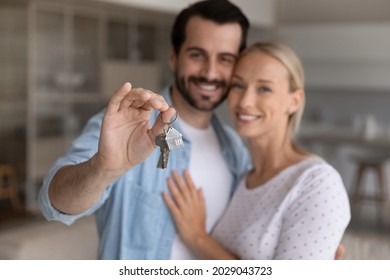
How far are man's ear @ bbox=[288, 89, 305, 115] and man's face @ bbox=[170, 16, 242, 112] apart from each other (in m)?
0.08

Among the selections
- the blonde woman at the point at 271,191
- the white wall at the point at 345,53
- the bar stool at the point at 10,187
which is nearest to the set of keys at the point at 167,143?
the blonde woman at the point at 271,191

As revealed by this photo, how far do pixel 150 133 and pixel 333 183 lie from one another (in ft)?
0.75

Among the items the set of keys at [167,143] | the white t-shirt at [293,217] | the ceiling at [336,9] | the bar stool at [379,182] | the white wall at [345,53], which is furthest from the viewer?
the white wall at [345,53]

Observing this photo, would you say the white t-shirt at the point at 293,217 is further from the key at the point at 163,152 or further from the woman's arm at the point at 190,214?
the key at the point at 163,152

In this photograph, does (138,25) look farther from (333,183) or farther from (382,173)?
(333,183)

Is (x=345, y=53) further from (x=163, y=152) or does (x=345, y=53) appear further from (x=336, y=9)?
(x=163, y=152)

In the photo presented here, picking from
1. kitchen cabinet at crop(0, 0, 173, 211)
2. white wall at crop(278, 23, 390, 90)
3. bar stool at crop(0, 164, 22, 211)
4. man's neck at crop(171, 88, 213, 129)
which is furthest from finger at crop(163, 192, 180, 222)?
white wall at crop(278, 23, 390, 90)

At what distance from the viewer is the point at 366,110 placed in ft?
10.8

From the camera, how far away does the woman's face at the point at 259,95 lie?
0.66 metres

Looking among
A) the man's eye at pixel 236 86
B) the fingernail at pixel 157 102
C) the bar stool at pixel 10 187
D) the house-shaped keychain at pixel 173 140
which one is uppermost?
the fingernail at pixel 157 102

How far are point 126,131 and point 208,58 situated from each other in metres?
0.20

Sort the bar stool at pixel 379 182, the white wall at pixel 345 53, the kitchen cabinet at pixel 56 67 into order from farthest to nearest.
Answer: the white wall at pixel 345 53, the bar stool at pixel 379 182, the kitchen cabinet at pixel 56 67

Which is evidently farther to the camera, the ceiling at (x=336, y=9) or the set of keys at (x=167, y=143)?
the ceiling at (x=336, y=9)

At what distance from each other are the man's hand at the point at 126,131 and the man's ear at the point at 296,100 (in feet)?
0.73
